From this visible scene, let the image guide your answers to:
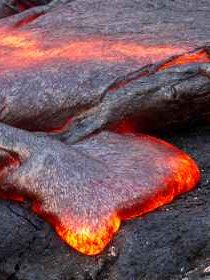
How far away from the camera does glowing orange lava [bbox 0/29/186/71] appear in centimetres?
439

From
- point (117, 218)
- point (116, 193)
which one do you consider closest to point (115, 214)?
point (117, 218)

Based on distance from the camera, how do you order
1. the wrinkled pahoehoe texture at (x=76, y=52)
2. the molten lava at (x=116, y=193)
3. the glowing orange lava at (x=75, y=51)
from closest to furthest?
the molten lava at (x=116, y=193)
the wrinkled pahoehoe texture at (x=76, y=52)
the glowing orange lava at (x=75, y=51)

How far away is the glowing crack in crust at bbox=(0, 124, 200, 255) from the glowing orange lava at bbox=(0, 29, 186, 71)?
844 mm

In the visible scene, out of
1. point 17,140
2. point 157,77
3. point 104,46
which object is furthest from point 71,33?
point 17,140

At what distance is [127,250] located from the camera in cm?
316

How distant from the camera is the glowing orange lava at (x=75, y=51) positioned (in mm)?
4387

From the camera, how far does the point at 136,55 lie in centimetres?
439

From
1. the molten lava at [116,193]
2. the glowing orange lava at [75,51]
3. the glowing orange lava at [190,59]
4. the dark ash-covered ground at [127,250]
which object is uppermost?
the glowing orange lava at [75,51]

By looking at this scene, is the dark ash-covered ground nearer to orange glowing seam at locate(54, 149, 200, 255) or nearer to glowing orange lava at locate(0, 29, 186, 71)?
orange glowing seam at locate(54, 149, 200, 255)

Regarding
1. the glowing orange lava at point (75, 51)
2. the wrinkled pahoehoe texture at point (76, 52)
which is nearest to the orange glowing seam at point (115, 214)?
the wrinkled pahoehoe texture at point (76, 52)

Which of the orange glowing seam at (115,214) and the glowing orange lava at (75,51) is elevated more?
the glowing orange lava at (75,51)

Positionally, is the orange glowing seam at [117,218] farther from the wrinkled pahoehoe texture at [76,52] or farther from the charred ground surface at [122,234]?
the wrinkled pahoehoe texture at [76,52]

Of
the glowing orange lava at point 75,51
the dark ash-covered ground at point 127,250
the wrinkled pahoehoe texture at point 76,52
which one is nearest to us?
the dark ash-covered ground at point 127,250

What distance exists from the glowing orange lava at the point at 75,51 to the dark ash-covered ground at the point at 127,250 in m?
1.38
